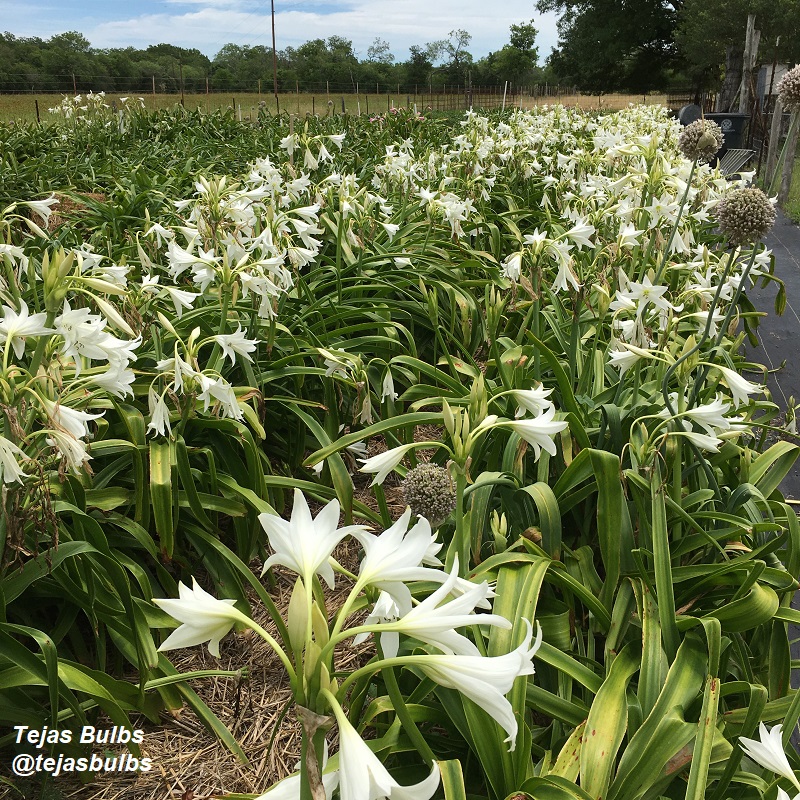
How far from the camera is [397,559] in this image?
90 centimetres

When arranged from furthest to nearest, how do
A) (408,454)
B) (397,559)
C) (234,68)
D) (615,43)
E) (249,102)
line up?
(234,68)
(615,43)
(249,102)
(408,454)
(397,559)

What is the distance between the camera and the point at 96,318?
70.2 inches

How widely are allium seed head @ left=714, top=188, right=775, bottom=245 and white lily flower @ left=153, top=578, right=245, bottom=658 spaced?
1847 millimetres

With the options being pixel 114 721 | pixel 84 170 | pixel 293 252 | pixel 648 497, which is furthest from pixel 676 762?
pixel 84 170

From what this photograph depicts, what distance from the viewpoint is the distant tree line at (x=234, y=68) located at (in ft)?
119

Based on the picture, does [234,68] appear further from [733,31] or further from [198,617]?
[198,617]

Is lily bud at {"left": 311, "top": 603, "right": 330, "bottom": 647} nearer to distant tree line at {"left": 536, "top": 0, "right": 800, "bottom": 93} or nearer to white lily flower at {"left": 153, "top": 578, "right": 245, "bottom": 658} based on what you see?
white lily flower at {"left": 153, "top": 578, "right": 245, "bottom": 658}

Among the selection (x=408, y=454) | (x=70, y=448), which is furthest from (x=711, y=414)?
(x=70, y=448)

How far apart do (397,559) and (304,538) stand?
13 cm

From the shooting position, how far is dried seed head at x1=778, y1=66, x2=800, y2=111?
2.48 metres

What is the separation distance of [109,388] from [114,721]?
2.77 ft

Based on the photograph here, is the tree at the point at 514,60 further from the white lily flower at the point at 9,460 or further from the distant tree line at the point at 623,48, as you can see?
the white lily flower at the point at 9,460

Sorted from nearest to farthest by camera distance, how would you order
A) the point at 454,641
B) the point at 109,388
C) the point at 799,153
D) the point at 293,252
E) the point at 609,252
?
the point at 454,641 < the point at 109,388 < the point at 293,252 < the point at 609,252 < the point at 799,153

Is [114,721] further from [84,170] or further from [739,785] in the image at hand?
[84,170]
